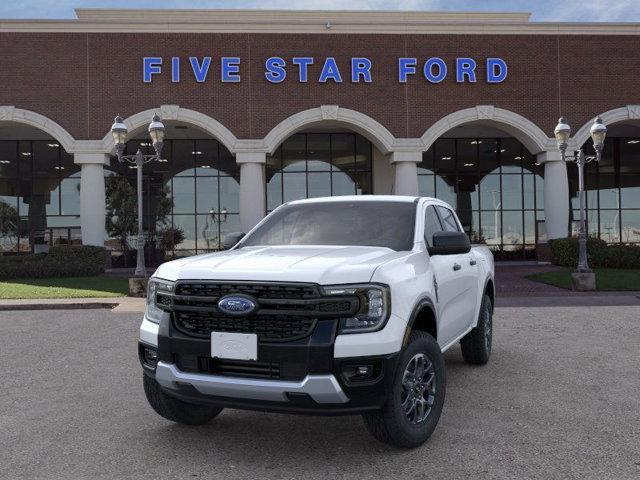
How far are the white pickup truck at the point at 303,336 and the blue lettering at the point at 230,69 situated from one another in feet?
67.1

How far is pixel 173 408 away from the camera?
14.6 ft

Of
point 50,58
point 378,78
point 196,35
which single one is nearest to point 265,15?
point 196,35

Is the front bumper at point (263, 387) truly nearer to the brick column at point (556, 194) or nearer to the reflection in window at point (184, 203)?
the brick column at point (556, 194)

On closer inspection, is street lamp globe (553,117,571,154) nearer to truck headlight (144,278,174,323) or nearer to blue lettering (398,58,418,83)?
blue lettering (398,58,418,83)

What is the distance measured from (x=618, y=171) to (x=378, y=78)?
54.2 ft

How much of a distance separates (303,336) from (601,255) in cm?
2132

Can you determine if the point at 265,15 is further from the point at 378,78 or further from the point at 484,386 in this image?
the point at 484,386

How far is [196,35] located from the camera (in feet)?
78.5

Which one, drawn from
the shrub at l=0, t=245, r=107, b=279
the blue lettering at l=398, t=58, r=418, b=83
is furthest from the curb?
the blue lettering at l=398, t=58, r=418, b=83

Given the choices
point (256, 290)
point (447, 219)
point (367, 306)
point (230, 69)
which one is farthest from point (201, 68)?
point (367, 306)

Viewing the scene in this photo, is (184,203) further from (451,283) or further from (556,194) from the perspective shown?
(451,283)

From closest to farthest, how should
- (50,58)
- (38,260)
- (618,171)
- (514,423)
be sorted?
(514,423)
(38,260)
(50,58)
(618,171)

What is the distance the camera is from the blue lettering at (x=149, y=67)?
23594 millimetres

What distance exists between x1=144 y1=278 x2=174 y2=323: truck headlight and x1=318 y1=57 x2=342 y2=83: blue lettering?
20.8 metres
